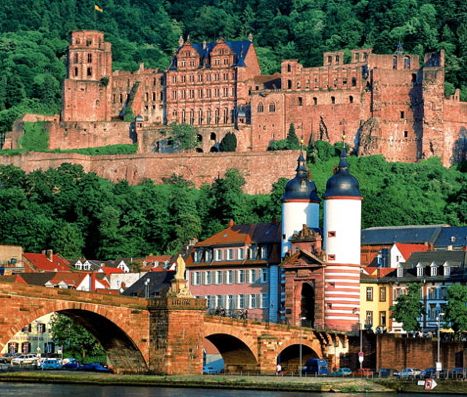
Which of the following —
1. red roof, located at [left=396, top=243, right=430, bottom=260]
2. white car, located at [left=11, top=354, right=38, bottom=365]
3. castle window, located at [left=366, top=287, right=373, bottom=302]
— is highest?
red roof, located at [left=396, top=243, right=430, bottom=260]

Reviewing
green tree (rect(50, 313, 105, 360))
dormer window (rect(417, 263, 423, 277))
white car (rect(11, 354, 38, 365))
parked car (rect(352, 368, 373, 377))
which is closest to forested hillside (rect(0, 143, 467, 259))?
green tree (rect(50, 313, 105, 360))

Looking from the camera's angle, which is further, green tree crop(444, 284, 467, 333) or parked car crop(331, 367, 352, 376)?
green tree crop(444, 284, 467, 333)

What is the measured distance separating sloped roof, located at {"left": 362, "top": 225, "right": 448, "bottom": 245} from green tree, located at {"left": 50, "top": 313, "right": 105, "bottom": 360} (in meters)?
19.4

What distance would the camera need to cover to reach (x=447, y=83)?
614ft

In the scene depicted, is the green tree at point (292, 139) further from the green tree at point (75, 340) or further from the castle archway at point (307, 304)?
the castle archway at point (307, 304)

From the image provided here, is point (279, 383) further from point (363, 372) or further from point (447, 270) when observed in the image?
point (447, 270)

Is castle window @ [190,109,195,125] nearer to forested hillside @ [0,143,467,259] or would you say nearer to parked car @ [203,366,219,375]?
forested hillside @ [0,143,467,259]

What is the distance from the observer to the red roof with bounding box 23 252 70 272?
146875 millimetres

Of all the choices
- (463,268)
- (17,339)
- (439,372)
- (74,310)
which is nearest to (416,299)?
(463,268)

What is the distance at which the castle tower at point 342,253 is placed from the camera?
10906 cm

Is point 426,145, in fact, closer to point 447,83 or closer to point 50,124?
point 447,83

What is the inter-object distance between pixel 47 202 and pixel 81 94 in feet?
80.7

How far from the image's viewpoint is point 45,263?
5851 inches

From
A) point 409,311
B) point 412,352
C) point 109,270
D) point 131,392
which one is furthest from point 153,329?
point 109,270
